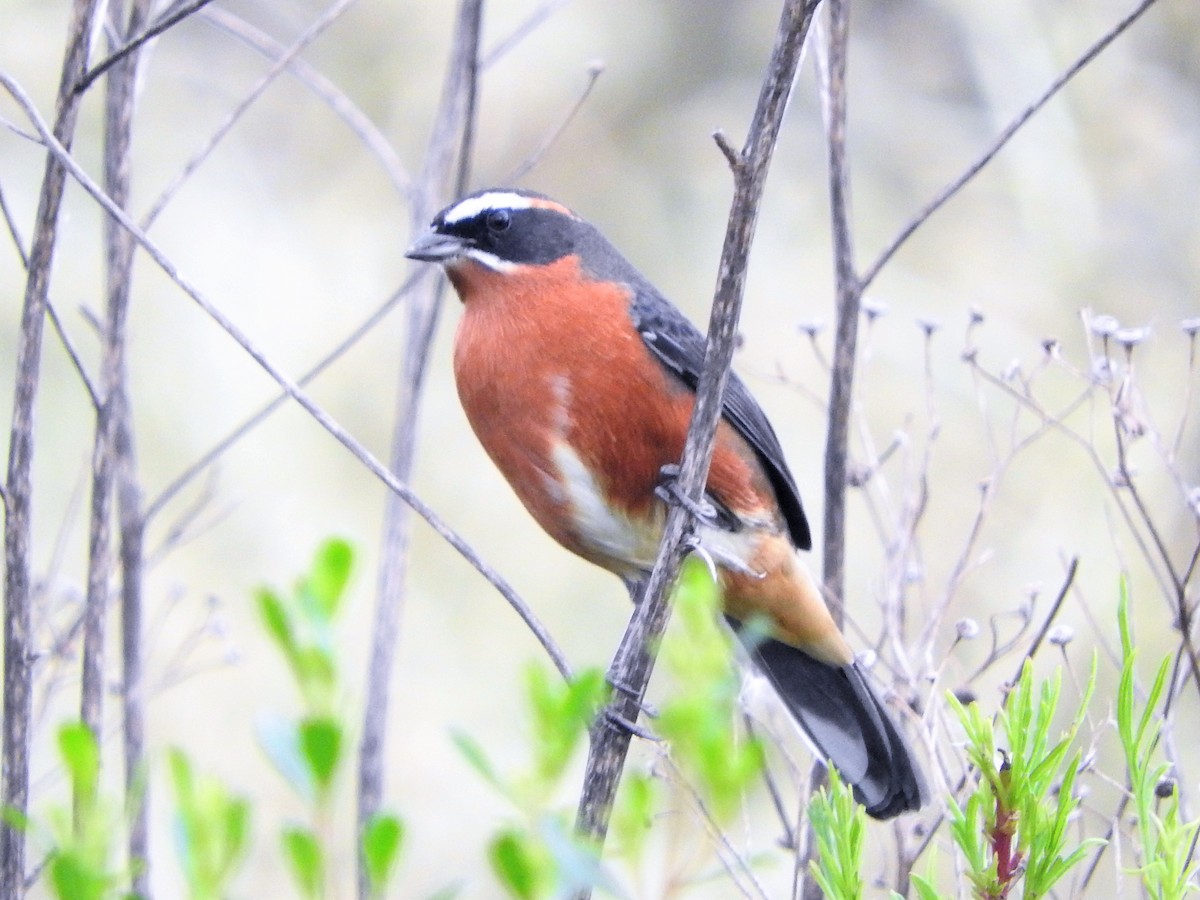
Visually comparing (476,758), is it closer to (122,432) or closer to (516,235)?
(122,432)

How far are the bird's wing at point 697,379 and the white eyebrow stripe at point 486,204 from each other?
37 cm

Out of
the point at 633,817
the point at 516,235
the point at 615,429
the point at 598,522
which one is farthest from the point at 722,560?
the point at 633,817

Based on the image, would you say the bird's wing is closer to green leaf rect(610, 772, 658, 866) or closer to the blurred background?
the blurred background

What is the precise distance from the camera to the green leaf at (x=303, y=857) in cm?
86

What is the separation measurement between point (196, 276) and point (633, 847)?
639 cm

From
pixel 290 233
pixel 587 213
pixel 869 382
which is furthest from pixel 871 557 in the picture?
pixel 290 233

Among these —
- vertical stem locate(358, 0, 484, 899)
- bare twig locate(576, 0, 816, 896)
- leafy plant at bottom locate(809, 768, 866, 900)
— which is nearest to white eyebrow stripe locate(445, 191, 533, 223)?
vertical stem locate(358, 0, 484, 899)

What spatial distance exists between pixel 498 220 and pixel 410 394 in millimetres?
1121

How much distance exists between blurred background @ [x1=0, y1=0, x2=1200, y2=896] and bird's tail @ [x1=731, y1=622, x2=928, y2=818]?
2408mm

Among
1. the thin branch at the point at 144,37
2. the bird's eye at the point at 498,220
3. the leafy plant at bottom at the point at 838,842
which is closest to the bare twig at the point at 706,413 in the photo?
the leafy plant at bottom at the point at 838,842

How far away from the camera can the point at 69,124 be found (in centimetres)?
208

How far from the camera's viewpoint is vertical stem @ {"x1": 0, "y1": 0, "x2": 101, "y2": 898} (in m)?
1.85

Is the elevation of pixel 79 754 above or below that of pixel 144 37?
below

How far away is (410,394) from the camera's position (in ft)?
8.93
